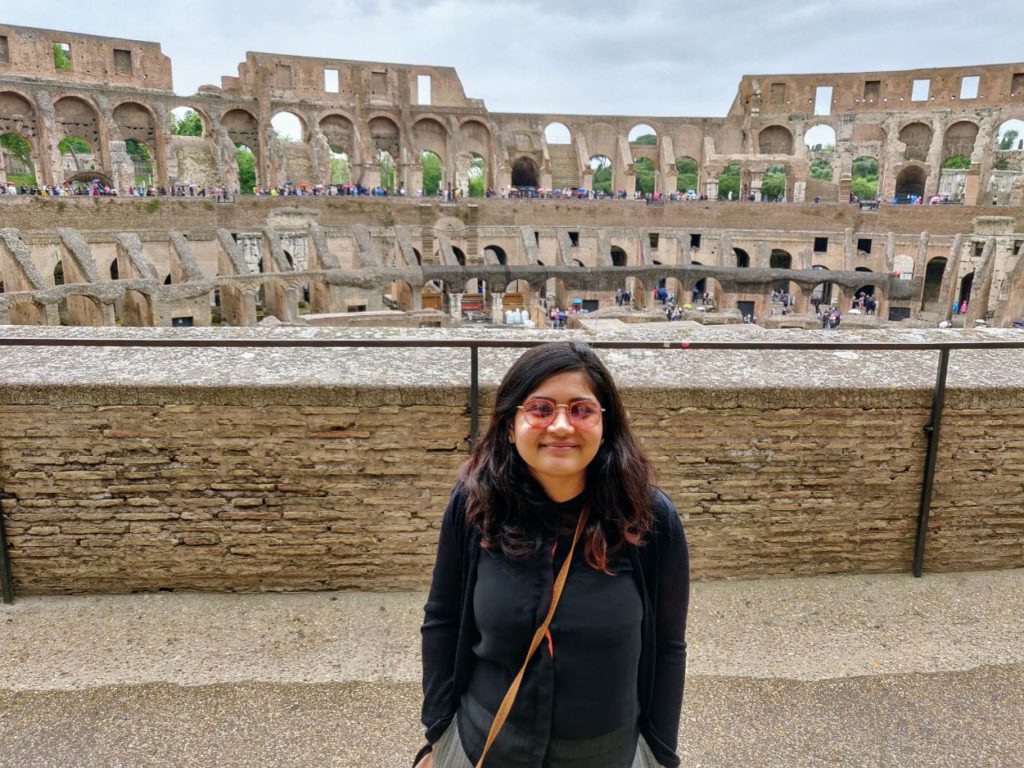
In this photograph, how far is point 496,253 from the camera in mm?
34000

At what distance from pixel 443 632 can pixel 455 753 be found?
0.33 meters

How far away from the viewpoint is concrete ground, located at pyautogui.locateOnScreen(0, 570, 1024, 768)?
9.59 feet

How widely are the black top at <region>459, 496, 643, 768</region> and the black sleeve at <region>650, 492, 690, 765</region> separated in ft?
0.34

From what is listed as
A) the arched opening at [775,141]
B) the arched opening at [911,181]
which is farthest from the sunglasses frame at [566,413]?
the arched opening at [911,181]

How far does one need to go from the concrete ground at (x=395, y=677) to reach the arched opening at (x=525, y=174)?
37368mm

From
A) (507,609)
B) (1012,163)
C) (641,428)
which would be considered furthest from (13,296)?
(1012,163)

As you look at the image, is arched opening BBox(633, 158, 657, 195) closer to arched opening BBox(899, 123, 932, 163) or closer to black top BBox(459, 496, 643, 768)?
arched opening BBox(899, 123, 932, 163)

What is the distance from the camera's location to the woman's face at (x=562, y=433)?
1923mm

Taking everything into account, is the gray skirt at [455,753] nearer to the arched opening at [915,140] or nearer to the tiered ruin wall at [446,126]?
the tiered ruin wall at [446,126]

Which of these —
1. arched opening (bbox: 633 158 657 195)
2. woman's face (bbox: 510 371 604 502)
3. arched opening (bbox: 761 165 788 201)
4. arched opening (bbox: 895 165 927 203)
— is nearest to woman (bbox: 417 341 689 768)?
woman's face (bbox: 510 371 604 502)

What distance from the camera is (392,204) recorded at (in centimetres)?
3005

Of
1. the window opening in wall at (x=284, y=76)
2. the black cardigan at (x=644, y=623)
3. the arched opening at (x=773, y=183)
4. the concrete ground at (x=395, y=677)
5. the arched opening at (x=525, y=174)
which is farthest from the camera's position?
the arched opening at (x=773, y=183)

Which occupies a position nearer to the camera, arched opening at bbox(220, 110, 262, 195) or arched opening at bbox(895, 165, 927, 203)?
arched opening at bbox(220, 110, 262, 195)

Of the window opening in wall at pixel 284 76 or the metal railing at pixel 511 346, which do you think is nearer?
the metal railing at pixel 511 346
